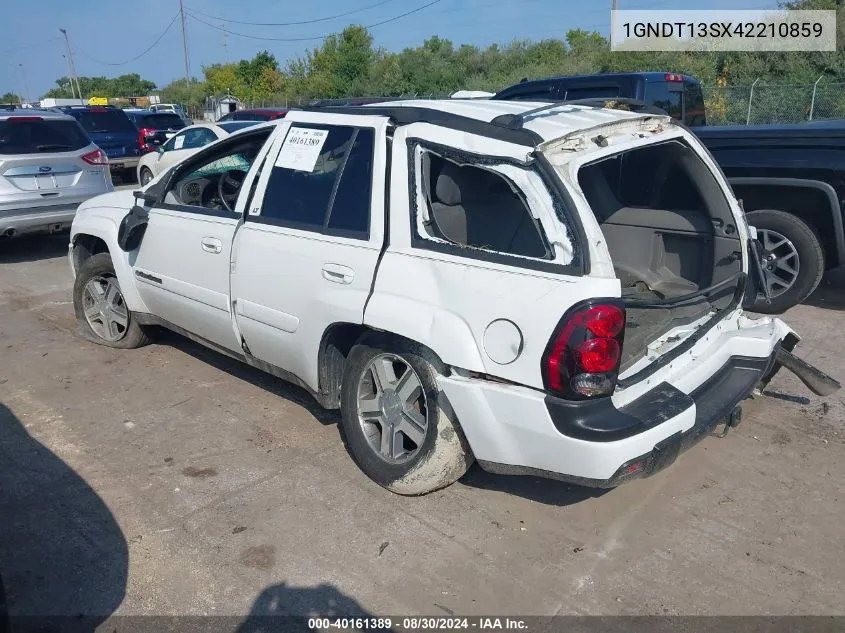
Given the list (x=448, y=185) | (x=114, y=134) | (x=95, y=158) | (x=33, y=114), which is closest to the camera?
(x=448, y=185)

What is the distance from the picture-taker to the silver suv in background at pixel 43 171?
8445 millimetres

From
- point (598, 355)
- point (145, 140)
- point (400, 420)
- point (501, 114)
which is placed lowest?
point (400, 420)

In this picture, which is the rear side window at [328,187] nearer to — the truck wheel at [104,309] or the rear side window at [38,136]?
the truck wheel at [104,309]

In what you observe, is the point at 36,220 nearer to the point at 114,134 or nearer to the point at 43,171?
the point at 43,171

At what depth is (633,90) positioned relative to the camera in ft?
27.3

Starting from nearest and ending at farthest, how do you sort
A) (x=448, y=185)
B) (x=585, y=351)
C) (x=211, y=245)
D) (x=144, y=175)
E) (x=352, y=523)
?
(x=585, y=351), (x=352, y=523), (x=448, y=185), (x=211, y=245), (x=144, y=175)

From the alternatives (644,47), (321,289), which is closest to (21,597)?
(321,289)

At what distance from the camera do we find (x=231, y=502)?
12.1 ft

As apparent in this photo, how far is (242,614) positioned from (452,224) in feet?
6.64

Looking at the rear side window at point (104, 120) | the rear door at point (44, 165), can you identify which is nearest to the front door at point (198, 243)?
the rear door at point (44, 165)

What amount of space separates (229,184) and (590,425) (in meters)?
3.36

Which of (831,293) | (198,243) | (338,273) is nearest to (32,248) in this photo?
(198,243)

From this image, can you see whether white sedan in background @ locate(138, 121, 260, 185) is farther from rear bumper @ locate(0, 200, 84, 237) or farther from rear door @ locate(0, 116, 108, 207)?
rear bumper @ locate(0, 200, 84, 237)

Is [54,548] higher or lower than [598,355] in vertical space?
lower
